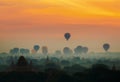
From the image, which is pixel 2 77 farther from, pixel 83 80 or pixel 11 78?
pixel 83 80

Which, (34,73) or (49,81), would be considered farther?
(34,73)

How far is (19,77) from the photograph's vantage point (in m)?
103

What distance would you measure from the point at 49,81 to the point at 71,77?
5590 millimetres

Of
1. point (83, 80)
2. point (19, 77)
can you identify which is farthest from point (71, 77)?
point (19, 77)

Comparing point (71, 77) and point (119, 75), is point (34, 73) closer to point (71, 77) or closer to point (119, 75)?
point (71, 77)

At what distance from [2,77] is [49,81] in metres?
9.85

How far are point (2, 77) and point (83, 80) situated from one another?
16227mm

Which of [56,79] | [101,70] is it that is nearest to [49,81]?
[56,79]

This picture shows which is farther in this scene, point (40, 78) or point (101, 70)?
point (101, 70)

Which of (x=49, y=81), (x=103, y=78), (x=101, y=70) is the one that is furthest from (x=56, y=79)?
(x=101, y=70)

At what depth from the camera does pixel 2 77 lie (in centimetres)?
10125

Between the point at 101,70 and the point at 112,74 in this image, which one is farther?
the point at 101,70

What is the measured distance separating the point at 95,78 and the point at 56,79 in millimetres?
7688

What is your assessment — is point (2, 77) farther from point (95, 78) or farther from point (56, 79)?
point (95, 78)
